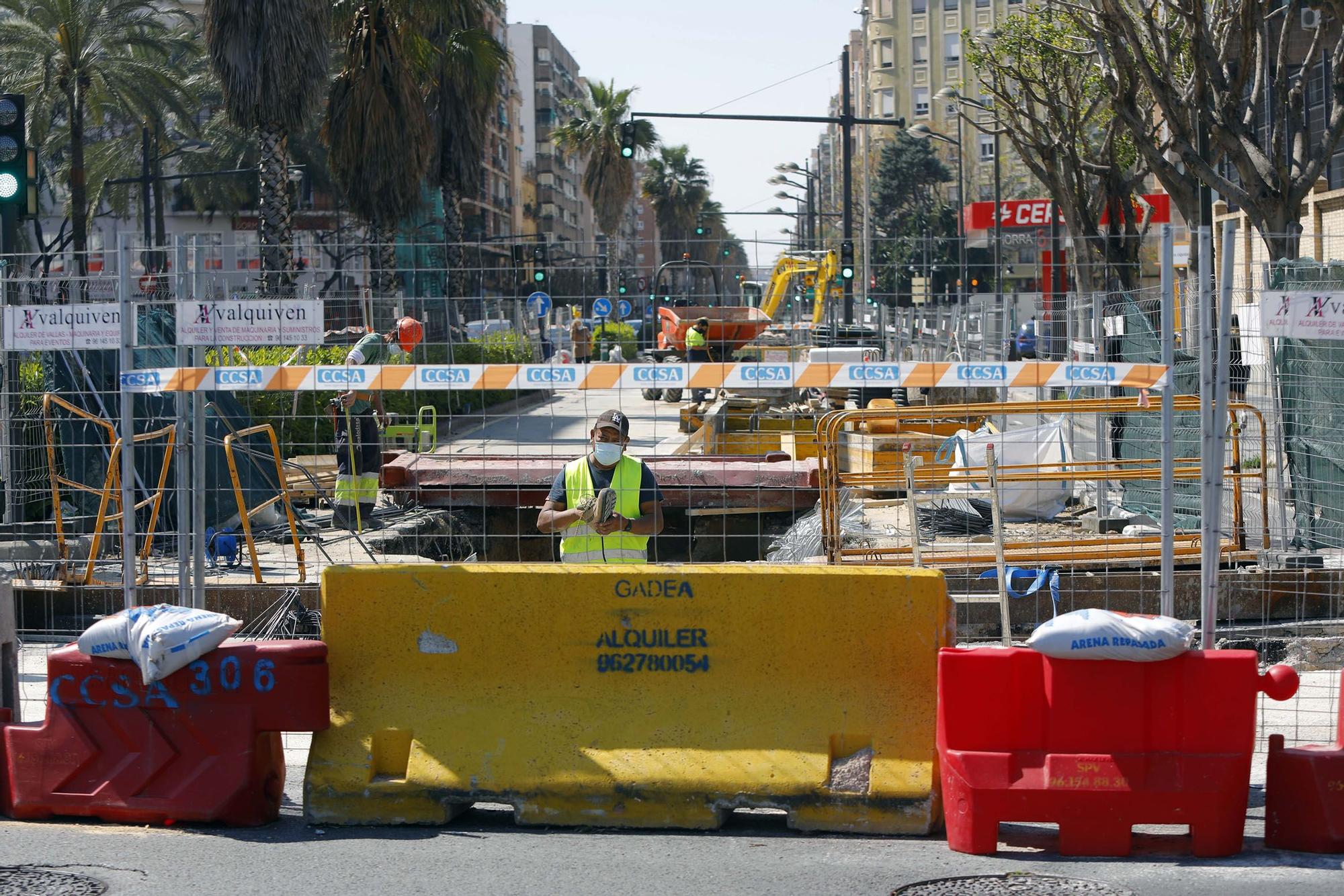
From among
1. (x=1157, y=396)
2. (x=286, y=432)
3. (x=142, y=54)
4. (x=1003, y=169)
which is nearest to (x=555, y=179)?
(x=1003, y=169)

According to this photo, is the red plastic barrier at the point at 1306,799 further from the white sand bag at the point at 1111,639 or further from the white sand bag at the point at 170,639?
the white sand bag at the point at 170,639

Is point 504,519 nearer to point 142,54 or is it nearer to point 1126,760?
point 1126,760

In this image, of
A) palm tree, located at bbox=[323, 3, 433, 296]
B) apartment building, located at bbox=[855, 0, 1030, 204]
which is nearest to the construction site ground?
palm tree, located at bbox=[323, 3, 433, 296]

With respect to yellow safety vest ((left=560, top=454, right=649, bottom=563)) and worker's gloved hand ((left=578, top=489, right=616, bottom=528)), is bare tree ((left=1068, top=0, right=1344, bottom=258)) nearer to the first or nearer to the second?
yellow safety vest ((left=560, top=454, right=649, bottom=563))

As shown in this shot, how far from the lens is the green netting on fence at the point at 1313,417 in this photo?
32.1ft

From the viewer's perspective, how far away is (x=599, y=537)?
280 inches

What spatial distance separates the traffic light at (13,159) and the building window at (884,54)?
101 m

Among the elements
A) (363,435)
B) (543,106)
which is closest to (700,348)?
(363,435)

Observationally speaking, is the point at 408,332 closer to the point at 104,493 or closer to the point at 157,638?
the point at 104,493

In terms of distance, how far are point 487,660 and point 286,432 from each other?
43.2 ft

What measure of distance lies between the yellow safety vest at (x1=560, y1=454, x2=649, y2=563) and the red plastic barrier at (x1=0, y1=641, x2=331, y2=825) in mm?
1598

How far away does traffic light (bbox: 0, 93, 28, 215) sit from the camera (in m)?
10.4

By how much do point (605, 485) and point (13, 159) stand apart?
6.14 m

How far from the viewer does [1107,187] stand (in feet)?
90.2
